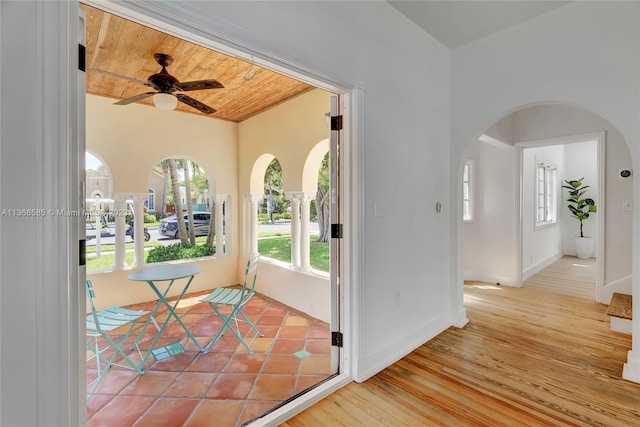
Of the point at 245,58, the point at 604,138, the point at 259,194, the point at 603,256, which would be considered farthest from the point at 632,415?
the point at 259,194

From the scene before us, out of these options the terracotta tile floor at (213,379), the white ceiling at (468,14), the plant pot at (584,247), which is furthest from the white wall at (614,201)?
the plant pot at (584,247)

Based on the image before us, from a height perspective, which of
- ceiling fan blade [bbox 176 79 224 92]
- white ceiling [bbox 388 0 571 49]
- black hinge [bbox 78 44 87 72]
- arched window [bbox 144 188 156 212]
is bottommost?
arched window [bbox 144 188 156 212]

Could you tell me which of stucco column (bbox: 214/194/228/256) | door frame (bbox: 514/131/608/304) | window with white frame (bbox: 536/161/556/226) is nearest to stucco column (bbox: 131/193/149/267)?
stucco column (bbox: 214/194/228/256)

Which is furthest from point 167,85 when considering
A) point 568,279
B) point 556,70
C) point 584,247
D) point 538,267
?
point 584,247

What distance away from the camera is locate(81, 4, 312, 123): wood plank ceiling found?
2.38 metres

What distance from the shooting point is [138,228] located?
421 centimetres

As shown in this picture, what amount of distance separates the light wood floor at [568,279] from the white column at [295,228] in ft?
11.9

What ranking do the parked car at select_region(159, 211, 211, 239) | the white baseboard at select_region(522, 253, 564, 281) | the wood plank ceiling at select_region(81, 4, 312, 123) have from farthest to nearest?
the white baseboard at select_region(522, 253, 564, 281)
the parked car at select_region(159, 211, 211, 239)
the wood plank ceiling at select_region(81, 4, 312, 123)

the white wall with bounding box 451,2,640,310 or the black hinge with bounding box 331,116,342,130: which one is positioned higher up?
the white wall with bounding box 451,2,640,310

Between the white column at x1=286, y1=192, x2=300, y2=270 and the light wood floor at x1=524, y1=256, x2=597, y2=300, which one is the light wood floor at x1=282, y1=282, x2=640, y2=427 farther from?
the white column at x1=286, y1=192, x2=300, y2=270

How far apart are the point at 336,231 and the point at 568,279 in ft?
16.4

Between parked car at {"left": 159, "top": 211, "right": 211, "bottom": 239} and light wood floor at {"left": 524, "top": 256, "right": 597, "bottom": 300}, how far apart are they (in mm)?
5178

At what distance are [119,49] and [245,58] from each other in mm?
1748

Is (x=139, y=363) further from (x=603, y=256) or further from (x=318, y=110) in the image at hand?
(x=603, y=256)
